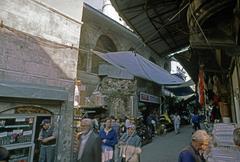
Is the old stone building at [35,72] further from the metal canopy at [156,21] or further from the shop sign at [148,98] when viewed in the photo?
the shop sign at [148,98]

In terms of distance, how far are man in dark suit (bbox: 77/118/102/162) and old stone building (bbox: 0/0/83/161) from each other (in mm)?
2855

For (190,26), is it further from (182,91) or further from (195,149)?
(182,91)

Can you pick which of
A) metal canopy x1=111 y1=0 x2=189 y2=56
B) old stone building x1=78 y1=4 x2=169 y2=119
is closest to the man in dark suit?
metal canopy x1=111 y1=0 x2=189 y2=56

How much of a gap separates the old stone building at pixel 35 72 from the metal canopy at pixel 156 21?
3169 millimetres

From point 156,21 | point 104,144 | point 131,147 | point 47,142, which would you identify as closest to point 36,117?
point 47,142

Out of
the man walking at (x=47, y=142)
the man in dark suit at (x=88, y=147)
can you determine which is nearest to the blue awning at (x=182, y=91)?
the man walking at (x=47, y=142)

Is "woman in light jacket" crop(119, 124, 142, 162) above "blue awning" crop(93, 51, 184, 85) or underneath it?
underneath

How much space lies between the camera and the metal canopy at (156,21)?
15.9 feet

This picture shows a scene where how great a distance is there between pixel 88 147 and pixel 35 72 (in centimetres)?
372

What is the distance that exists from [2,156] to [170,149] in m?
8.98

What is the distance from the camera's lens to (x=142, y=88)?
15.3 meters

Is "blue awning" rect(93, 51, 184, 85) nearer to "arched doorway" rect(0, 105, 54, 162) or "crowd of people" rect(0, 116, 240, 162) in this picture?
"arched doorway" rect(0, 105, 54, 162)

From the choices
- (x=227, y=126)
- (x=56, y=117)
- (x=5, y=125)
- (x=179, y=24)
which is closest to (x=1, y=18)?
(x=5, y=125)

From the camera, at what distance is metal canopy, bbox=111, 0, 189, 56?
4840 millimetres
